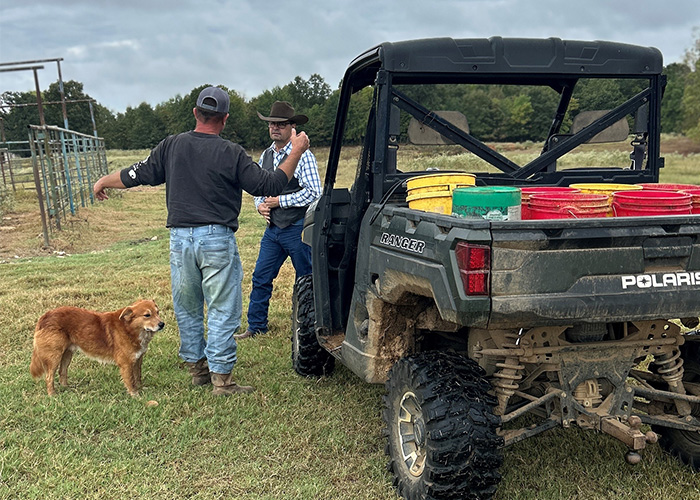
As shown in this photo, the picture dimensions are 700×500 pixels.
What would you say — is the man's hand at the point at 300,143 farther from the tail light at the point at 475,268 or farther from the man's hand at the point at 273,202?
the tail light at the point at 475,268

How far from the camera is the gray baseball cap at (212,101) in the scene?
15.0ft

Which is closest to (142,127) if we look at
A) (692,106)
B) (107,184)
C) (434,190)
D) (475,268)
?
(692,106)

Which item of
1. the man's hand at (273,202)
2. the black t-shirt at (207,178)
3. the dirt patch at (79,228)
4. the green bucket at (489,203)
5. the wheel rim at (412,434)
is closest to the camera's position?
the green bucket at (489,203)

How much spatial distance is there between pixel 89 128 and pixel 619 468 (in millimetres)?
71524

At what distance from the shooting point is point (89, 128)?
68.4 metres

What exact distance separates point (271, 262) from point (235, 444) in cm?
247

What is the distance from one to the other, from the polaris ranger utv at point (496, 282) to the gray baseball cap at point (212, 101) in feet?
2.85

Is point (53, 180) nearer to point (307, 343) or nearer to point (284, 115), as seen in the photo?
point (284, 115)

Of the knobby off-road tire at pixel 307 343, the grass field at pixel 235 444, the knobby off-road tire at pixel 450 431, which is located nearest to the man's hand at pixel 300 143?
the grass field at pixel 235 444

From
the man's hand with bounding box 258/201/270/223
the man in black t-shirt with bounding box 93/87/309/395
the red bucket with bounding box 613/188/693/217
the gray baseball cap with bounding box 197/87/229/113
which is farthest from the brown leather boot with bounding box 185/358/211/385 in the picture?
the red bucket with bounding box 613/188/693/217

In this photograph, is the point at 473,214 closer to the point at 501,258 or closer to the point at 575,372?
the point at 501,258

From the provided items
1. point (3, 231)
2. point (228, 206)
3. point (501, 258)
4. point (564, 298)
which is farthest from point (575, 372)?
point (3, 231)

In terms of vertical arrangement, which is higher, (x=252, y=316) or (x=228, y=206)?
(x=228, y=206)

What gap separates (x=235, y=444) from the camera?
401 centimetres
